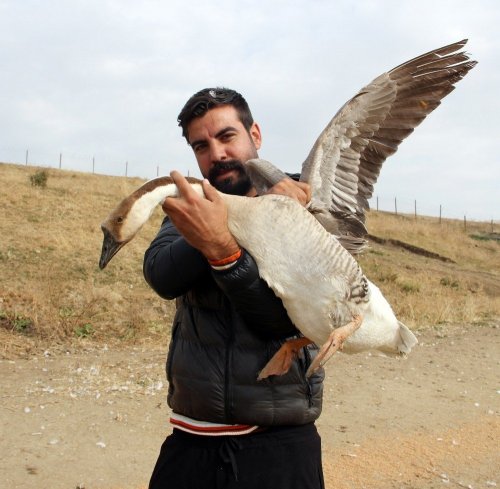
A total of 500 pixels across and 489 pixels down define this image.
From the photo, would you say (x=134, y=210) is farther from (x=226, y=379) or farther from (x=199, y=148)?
(x=226, y=379)

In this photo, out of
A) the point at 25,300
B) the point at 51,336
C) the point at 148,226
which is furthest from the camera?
the point at 148,226

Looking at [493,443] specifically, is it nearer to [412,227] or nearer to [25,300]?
[25,300]

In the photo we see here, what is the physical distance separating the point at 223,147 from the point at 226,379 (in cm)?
123

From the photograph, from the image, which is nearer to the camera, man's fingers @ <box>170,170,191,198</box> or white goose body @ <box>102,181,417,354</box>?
man's fingers @ <box>170,170,191,198</box>

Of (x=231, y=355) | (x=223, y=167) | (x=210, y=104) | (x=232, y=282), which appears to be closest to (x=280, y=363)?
(x=231, y=355)

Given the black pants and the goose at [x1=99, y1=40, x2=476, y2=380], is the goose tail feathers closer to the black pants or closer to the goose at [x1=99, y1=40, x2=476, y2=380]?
the goose at [x1=99, y1=40, x2=476, y2=380]

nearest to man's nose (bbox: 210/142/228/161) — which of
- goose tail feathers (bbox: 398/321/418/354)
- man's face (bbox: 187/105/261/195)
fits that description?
man's face (bbox: 187/105/261/195)

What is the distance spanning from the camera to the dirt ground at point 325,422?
5793 millimetres

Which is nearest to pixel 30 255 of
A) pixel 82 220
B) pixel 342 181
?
pixel 82 220

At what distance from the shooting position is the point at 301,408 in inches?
112

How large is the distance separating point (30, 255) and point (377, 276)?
12.2m

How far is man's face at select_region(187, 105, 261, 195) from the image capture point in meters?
3.22

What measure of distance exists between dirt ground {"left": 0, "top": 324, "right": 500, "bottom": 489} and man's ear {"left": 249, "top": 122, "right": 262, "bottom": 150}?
345cm

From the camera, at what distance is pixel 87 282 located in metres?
14.2
